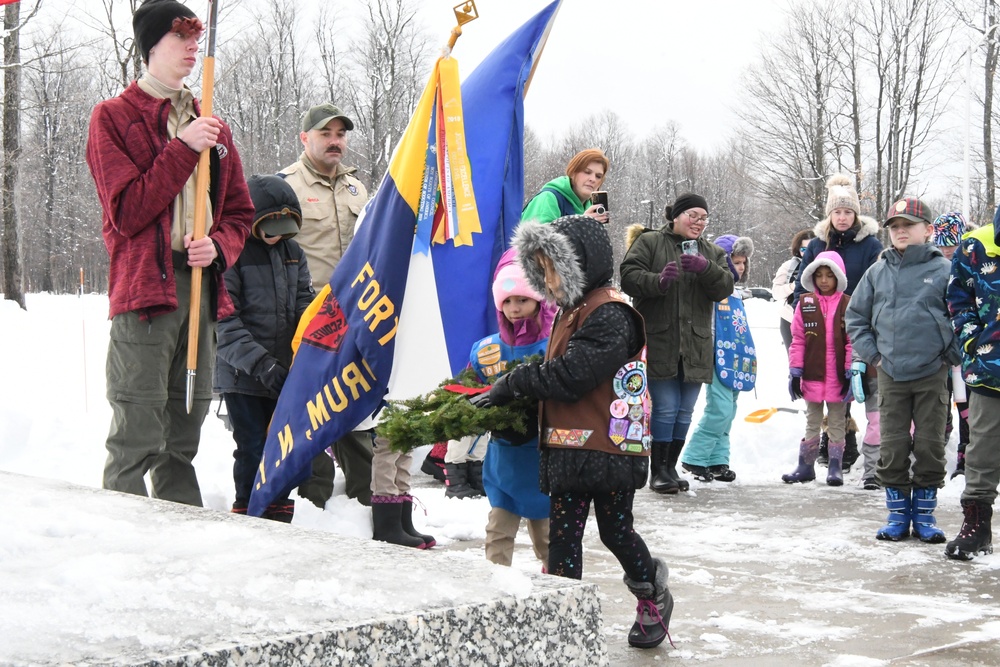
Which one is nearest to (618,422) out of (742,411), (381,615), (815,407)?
(381,615)

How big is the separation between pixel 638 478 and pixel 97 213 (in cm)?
5481

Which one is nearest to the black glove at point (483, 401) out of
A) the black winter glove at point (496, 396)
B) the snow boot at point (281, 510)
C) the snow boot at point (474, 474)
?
the black winter glove at point (496, 396)

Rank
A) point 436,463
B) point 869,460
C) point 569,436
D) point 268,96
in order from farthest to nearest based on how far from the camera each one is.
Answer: point 268,96, point 869,460, point 436,463, point 569,436

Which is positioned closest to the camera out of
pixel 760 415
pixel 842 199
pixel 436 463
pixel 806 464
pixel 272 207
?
pixel 272 207

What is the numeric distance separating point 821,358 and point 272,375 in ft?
16.0

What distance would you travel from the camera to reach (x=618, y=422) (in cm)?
383

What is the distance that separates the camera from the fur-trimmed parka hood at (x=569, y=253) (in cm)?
396

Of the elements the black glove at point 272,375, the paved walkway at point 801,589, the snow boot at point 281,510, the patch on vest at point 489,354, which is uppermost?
the patch on vest at point 489,354

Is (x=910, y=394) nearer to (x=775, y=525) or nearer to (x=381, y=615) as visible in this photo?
(x=775, y=525)

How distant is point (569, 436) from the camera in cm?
385

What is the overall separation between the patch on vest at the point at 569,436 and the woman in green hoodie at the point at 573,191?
2.23 meters

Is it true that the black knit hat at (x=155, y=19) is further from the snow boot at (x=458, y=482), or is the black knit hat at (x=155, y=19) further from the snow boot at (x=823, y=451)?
the snow boot at (x=823, y=451)

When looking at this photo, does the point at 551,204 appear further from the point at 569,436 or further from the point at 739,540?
the point at 569,436

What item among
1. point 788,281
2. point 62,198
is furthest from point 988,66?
point 62,198
